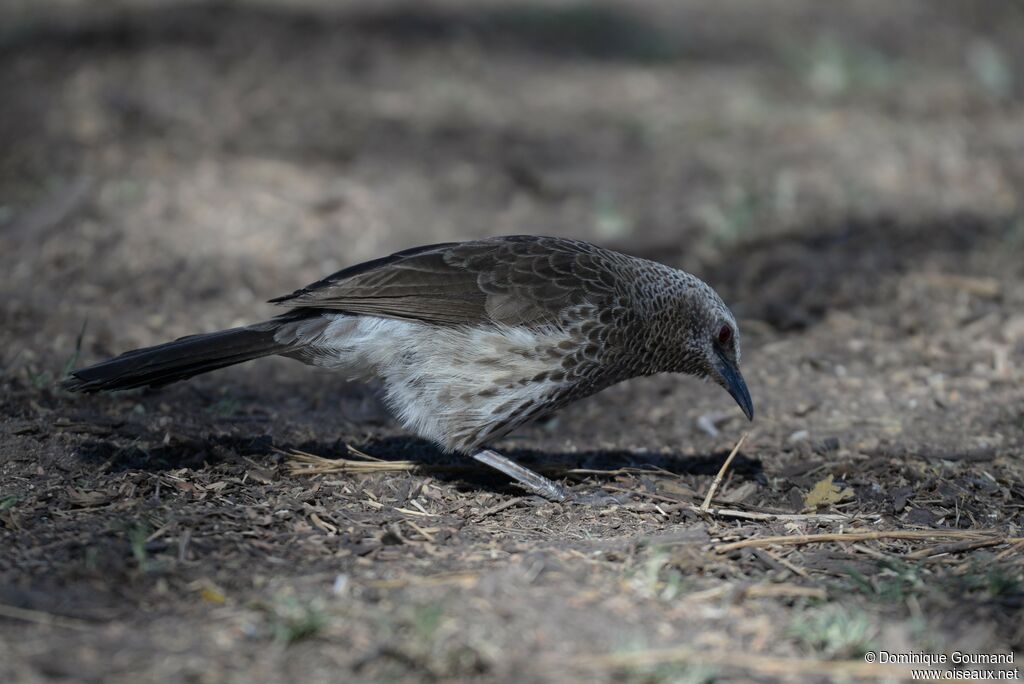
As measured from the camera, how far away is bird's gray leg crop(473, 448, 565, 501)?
5.26 meters

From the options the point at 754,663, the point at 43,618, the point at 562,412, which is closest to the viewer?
the point at 754,663

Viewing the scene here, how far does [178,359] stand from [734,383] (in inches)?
107

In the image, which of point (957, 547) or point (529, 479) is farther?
point (529, 479)

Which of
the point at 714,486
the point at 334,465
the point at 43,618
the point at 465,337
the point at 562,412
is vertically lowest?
the point at 562,412

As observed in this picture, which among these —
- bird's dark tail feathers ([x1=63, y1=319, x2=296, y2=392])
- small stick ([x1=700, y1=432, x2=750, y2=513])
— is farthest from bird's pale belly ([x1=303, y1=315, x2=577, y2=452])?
small stick ([x1=700, y1=432, x2=750, y2=513])

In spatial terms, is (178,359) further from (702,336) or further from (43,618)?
(702,336)

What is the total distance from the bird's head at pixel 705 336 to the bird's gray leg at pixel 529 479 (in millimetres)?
984

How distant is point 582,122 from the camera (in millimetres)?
11047

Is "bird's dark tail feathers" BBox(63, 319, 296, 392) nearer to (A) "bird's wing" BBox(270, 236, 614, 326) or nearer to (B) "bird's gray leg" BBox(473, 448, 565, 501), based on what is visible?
(A) "bird's wing" BBox(270, 236, 614, 326)

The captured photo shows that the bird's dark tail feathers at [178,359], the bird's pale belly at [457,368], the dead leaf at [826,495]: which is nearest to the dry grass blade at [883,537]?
the dead leaf at [826,495]

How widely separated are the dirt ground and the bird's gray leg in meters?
0.09

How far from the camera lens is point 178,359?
16.4 ft

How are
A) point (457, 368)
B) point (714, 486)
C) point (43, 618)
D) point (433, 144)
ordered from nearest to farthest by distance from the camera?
1. point (43, 618)
2. point (714, 486)
3. point (457, 368)
4. point (433, 144)

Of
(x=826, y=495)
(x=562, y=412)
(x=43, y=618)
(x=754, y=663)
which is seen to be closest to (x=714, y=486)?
(x=826, y=495)
